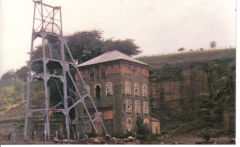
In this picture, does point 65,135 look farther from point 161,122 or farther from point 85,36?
point 85,36

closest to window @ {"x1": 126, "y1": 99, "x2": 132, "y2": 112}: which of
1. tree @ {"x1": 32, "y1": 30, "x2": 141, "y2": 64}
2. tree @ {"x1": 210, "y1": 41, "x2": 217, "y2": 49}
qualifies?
tree @ {"x1": 32, "y1": 30, "x2": 141, "y2": 64}

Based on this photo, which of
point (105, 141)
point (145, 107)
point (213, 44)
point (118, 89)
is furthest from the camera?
point (145, 107)

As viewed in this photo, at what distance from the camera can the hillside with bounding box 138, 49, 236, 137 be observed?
27.5 meters

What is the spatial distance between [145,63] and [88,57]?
6.40 metres

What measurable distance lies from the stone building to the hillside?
1216 millimetres

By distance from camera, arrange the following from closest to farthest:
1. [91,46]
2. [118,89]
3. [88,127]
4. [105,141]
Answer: [105,141], [118,89], [88,127], [91,46]

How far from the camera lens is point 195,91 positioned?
3108 centimetres

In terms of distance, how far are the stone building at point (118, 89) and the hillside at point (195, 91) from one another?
3.99ft

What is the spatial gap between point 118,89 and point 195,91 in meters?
6.51

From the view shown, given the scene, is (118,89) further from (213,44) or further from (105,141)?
(213,44)

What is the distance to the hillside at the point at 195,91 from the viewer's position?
1083 inches

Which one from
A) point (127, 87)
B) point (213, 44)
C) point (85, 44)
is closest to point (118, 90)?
point (127, 87)

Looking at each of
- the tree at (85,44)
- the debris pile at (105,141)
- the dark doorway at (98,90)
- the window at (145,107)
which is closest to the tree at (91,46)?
the tree at (85,44)

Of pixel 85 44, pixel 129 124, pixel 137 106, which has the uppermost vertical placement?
pixel 85 44
